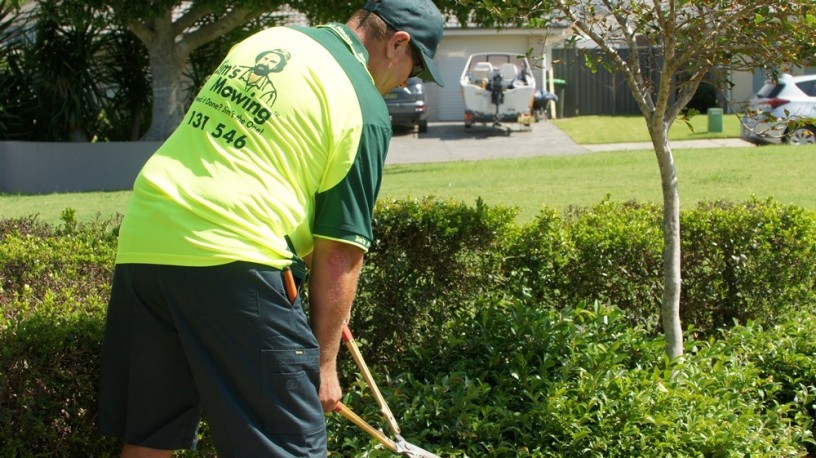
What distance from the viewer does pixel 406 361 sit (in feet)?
15.7

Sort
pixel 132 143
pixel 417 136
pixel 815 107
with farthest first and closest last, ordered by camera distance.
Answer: pixel 417 136 < pixel 815 107 < pixel 132 143

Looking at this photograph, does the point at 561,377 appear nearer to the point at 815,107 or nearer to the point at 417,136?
the point at 815,107

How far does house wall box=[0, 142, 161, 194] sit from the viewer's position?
1688 centimetres

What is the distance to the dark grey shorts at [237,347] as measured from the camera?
9.02 feet

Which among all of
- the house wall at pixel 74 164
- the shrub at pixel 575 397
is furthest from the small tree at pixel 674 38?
the house wall at pixel 74 164

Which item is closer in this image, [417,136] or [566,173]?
[566,173]

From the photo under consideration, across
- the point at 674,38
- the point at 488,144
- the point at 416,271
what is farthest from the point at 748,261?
the point at 488,144

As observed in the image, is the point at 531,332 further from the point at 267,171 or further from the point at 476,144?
the point at 476,144

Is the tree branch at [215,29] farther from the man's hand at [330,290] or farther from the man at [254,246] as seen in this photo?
the man's hand at [330,290]

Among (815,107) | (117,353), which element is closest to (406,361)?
(117,353)

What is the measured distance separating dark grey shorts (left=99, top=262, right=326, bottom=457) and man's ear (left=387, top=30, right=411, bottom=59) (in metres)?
0.82

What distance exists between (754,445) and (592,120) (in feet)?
79.8

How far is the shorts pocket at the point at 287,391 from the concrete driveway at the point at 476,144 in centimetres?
1765

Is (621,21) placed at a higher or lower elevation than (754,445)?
higher
